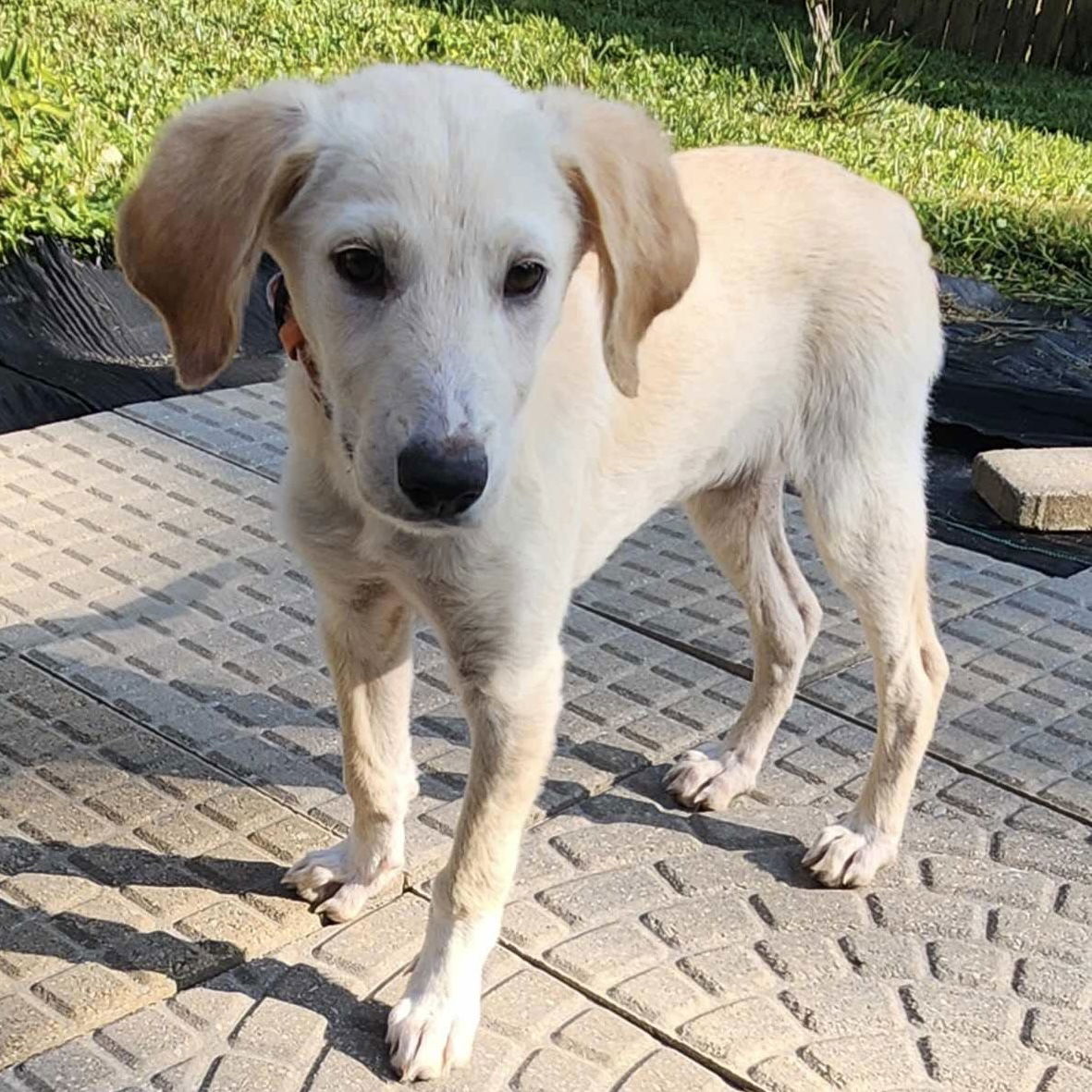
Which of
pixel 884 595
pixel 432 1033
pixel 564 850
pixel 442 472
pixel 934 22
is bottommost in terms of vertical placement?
pixel 934 22

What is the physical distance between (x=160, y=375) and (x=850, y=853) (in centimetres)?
316

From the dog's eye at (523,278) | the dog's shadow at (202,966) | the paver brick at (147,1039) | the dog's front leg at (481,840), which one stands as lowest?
the dog's shadow at (202,966)

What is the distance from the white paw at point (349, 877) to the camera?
9.32 ft

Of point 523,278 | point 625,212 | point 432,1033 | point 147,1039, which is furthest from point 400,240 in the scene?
point 147,1039

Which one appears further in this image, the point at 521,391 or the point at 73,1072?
the point at 73,1072

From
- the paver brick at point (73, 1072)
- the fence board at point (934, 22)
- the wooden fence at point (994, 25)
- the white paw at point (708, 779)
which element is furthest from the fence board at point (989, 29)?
the paver brick at point (73, 1072)

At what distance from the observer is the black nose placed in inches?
81.4

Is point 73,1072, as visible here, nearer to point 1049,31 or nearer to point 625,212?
point 625,212

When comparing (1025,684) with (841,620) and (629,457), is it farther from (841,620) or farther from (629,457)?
(629,457)

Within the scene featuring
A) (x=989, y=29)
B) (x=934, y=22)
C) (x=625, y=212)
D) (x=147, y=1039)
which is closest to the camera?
(x=625, y=212)

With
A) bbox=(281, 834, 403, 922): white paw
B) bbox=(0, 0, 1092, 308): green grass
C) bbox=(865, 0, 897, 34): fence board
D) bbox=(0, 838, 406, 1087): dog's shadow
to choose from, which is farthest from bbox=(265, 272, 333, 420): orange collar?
bbox=(865, 0, 897, 34): fence board

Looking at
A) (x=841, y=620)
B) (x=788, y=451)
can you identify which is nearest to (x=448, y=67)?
(x=788, y=451)

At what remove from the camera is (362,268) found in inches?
85.0

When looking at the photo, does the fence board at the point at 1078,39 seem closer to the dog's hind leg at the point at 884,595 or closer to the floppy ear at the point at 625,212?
the dog's hind leg at the point at 884,595
